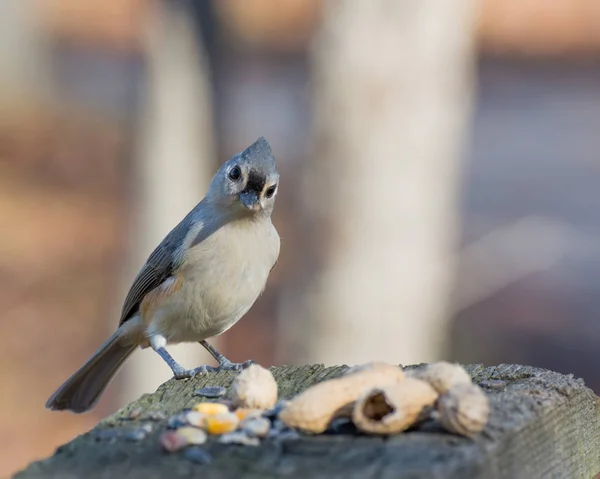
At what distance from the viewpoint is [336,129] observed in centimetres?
571

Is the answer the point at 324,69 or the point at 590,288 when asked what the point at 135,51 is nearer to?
the point at 590,288

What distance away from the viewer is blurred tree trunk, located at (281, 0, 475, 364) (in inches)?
222

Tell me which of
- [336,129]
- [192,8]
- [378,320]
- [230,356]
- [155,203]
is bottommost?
[230,356]

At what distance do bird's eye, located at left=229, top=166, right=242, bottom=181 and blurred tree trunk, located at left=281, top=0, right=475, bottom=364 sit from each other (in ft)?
6.40

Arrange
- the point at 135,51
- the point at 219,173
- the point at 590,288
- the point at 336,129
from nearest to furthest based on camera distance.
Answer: the point at 219,173, the point at 336,129, the point at 590,288, the point at 135,51

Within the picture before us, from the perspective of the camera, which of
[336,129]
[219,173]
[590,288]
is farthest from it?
[590,288]

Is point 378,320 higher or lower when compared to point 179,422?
lower

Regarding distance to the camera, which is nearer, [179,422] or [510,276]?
[179,422]

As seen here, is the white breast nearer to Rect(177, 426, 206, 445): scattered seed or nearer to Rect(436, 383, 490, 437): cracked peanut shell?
Rect(177, 426, 206, 445): scattered seed

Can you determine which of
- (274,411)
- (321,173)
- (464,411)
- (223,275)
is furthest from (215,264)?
(321,173)

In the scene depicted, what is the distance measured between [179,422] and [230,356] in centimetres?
707

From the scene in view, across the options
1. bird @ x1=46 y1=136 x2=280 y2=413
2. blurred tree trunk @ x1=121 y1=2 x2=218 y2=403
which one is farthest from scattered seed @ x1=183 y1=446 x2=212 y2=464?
blurred tree trunk @ x1=121 y1=2 x2=218 y2=403

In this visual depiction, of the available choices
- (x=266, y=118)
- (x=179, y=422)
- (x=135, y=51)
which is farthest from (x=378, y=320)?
(x=135, y=51)

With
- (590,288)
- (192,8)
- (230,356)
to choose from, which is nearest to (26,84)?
(230,356)
